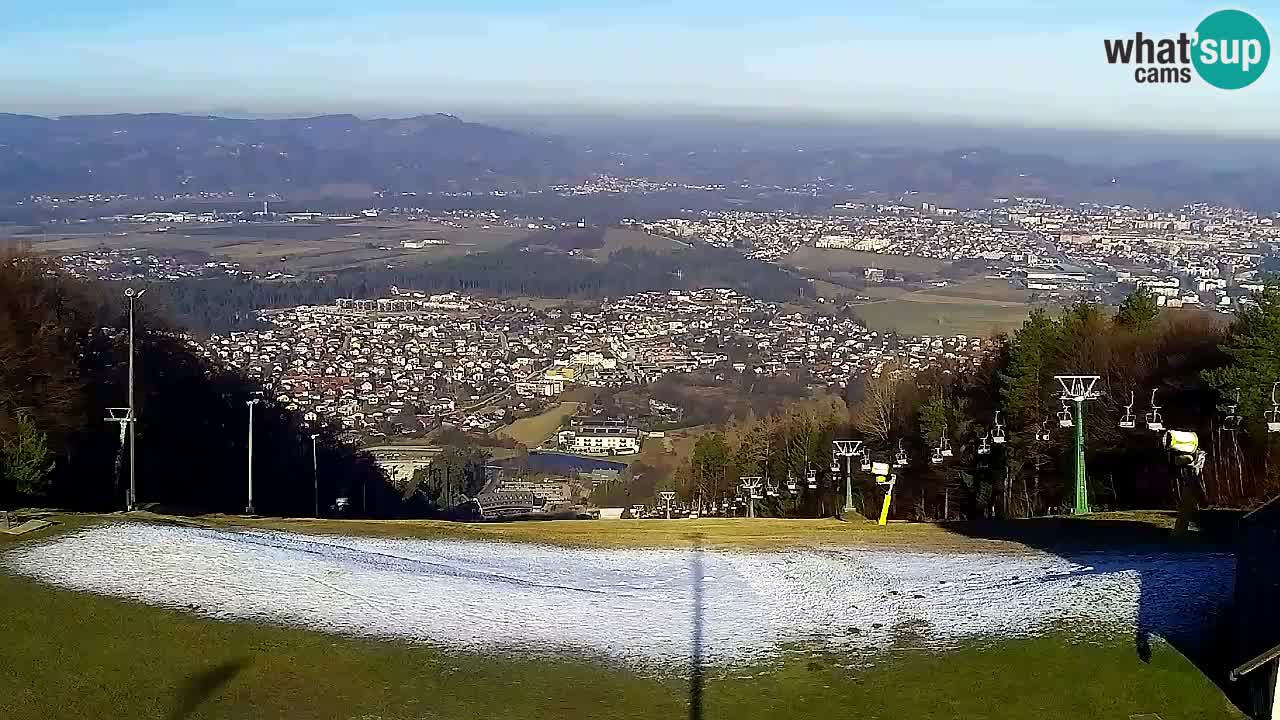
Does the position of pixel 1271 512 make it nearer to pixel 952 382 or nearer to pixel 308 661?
pixel 308 661

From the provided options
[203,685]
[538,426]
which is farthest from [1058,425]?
[538,426]

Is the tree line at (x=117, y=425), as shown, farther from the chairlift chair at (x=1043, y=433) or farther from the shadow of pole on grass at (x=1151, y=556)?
the chairlift chair at (x=1043, y=433)

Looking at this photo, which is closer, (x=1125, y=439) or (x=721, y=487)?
(x=1125, y=439)

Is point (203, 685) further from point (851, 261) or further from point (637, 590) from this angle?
point (851, 261)

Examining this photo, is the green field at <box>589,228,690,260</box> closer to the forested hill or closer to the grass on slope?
the forested hill

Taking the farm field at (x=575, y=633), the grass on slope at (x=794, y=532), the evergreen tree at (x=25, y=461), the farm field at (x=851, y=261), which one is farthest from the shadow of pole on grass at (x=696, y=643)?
the farm field at (x=851, y=261)

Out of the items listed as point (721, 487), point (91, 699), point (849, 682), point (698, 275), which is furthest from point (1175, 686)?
point (698, 275)
